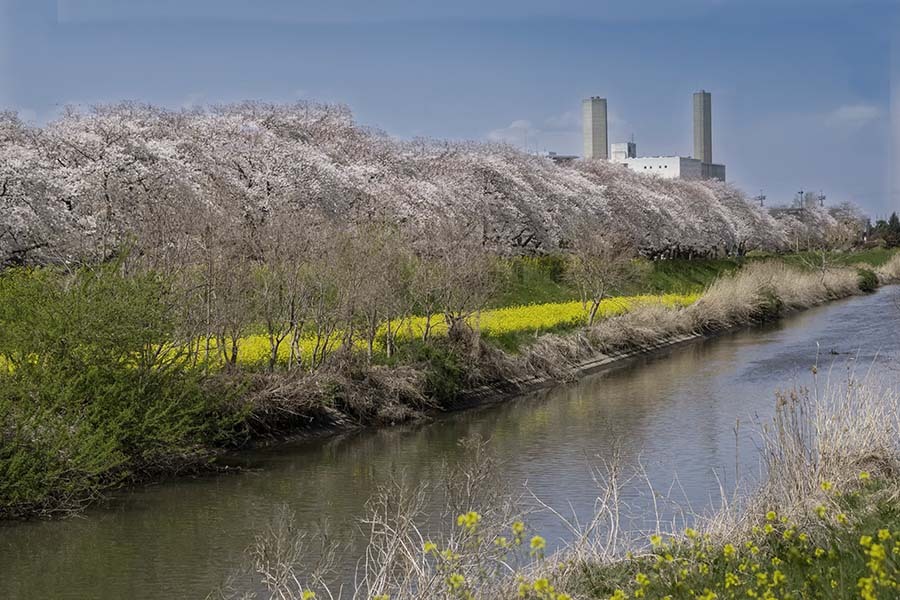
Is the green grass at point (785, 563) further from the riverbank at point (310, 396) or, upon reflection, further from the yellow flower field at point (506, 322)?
the yellow flower field at point (506, 322)

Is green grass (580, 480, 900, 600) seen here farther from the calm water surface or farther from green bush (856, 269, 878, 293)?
green bush (856, 269, 878, 293)

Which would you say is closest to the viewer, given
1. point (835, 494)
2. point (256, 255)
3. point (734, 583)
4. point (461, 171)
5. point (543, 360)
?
point (734, 583)

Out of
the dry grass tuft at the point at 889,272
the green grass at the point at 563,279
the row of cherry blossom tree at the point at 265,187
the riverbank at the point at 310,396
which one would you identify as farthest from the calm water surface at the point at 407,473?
the dry grass tuft at the point at 889,272

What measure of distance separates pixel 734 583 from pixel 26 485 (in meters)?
10.5

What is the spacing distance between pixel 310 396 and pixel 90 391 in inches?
198

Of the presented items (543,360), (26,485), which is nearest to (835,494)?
(26,485)

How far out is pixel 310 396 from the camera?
20.4 metres

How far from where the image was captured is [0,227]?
30172mm

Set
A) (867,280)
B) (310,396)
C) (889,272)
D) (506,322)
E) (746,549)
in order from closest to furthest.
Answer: (746,549) < (310,396) < (506,322) < (867,280) < (889,272)

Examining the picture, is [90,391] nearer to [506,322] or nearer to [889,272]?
[506,322]

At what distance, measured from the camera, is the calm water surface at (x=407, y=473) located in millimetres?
12578

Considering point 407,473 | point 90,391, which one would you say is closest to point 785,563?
point 407,473

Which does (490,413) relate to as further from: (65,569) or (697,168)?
(697,168)

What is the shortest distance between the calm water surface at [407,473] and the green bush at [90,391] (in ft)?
1.80
